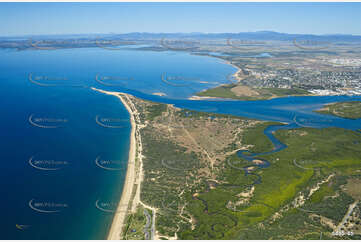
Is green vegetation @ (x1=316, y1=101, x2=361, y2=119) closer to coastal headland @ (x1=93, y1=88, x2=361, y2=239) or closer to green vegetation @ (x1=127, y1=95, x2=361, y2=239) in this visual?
green vegetation @ (x1=127, y1=95, x2=361, y2=239)

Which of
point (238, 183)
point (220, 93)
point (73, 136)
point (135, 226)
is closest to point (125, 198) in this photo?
point (135, 226)

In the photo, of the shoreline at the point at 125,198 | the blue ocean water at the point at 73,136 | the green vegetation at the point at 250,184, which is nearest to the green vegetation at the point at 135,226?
the shoreline at the point at 125,198

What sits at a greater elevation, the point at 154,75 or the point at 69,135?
the point at 154,75

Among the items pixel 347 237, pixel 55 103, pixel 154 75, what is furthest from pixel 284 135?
pixel 154 75

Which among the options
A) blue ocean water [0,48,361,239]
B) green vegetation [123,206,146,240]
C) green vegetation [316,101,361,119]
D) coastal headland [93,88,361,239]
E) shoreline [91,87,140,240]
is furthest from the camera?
green vegetation [316,101,361,119]

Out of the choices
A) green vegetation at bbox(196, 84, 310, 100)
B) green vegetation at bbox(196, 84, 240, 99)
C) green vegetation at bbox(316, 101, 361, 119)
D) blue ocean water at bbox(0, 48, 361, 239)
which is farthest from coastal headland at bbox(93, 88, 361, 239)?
green vegetation at bbox(196, 84, 240, 99)

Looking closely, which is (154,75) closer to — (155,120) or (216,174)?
(155,120)

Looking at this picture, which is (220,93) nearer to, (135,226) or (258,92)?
(258,92)
